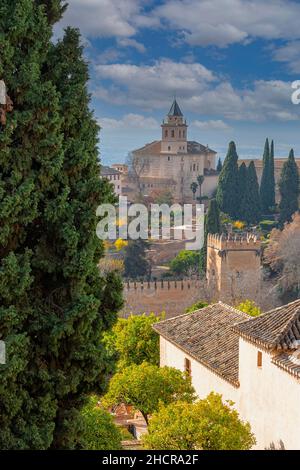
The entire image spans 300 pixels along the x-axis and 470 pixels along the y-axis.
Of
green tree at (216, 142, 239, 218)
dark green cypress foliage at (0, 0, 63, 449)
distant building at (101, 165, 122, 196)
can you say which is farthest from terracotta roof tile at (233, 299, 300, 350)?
distant building at (101, 165, 122, 196)

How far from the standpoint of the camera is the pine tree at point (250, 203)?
49.8 meters

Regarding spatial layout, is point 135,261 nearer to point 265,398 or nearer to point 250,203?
point 250,203

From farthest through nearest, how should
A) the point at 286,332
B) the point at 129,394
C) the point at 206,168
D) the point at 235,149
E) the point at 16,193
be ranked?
the point at 206,168, the point at 235,149, the point at 129,394, the point at 286,332, the point at 16,193

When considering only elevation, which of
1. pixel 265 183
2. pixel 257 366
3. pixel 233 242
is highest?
pixel 265 183

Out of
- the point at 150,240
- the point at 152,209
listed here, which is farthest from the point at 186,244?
the point at 152,209

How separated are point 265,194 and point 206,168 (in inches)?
626

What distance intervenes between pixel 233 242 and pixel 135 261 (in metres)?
6.36

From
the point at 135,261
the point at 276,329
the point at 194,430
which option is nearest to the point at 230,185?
the point at 135,261

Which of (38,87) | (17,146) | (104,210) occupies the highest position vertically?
(38,87)

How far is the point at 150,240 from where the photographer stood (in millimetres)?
44875

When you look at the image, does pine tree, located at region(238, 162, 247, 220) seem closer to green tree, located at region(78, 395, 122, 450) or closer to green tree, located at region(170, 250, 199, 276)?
green tree, located at region(170, 250, 199, 276)

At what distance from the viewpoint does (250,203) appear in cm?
4988

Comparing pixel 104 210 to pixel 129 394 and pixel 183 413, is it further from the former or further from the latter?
pixel 129 394

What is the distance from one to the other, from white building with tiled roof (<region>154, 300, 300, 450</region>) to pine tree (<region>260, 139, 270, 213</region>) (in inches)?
1588
